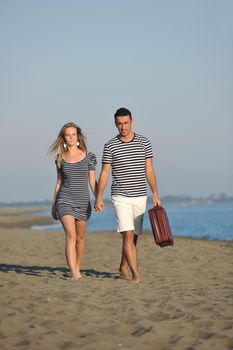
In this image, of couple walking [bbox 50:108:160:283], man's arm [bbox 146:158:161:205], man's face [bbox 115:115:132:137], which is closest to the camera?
man's face [bbox 115:115:132:137]

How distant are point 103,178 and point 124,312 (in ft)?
7.43

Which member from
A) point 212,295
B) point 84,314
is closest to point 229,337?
point 84,314

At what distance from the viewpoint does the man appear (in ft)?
23.7

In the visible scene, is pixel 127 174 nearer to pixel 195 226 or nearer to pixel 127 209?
pixel 127 209

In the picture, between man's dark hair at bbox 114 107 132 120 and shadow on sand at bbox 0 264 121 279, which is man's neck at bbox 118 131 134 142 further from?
shadow on sand at bbox 0 264 121 279

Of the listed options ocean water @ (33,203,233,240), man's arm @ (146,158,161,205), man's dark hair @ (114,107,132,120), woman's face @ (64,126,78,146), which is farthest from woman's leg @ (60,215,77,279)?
ocean water @ (33,203,233,240)

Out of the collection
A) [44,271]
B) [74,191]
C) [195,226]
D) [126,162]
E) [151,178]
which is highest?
[126,162]

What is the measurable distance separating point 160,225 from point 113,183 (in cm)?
77

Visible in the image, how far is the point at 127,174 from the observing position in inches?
285

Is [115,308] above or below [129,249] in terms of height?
below

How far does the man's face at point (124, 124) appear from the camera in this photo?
7129mm

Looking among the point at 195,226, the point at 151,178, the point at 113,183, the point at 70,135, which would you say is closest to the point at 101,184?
the point at 113,183

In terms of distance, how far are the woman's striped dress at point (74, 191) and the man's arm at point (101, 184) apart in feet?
0.79

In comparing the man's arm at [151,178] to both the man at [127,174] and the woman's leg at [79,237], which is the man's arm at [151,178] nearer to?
the man at [127,174]
